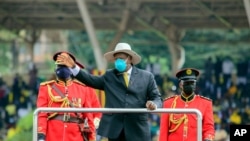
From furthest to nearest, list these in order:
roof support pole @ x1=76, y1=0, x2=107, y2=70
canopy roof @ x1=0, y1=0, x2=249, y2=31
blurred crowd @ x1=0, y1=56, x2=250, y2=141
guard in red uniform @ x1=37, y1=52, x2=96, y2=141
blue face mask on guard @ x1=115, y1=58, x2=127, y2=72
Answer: canopy roof @ x1=0, y1=0, x2=249, y2=31 → blurred crowd @ x1=0, y1=56, x2=250, y2=141 → roof support pole @ x1=76, y1=0, x2=107, y2=70 → guard in red uniform @ x1=37, y1=52, x2=96, y2=141 → blue face mask on guard @ x1=115, y1=58, x2=127, y2=72

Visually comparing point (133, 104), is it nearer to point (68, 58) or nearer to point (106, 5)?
point (68, 58)

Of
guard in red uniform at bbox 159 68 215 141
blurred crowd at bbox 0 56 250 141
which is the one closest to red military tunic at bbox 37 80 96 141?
guard in red uniform at bbox 159 68 215 141

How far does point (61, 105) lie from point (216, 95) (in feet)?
48.8

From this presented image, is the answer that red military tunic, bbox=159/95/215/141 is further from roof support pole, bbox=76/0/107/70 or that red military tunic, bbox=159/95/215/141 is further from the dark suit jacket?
roof support pole, bbox=76/0/107/70

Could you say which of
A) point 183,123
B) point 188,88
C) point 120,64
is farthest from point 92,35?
Result: point 120,64

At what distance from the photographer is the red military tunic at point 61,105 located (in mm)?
9875

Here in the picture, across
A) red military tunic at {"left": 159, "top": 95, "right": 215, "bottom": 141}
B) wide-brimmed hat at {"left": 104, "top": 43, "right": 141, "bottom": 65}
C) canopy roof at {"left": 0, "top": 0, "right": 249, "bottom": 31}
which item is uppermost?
canopy roof at {"left": 0, "top": 0, "right": 249, "bottom": 31}

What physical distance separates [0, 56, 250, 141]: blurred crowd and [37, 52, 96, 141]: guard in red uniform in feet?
38.8

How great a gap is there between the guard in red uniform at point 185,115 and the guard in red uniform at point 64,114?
2.44 ft

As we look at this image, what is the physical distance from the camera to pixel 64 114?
388 inches

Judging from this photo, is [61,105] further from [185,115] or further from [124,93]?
[185,115]

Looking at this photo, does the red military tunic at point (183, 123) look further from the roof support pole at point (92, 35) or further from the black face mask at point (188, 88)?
the roof support pole at point (92, 35)

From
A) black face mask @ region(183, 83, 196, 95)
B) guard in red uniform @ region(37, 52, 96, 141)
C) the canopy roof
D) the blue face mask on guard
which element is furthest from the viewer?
the canopy roof

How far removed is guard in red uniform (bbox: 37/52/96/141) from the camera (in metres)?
9.84
